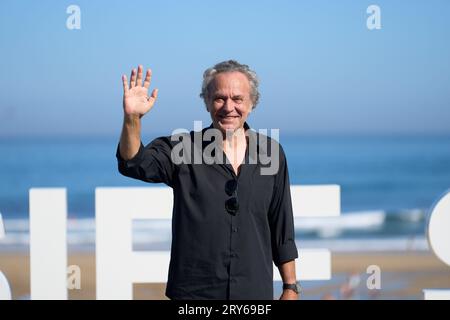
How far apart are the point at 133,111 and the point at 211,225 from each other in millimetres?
525

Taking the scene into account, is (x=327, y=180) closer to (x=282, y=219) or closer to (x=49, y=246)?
(x=49, y=246)

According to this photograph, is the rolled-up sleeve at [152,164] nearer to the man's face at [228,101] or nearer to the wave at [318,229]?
the man's face at [228,101]

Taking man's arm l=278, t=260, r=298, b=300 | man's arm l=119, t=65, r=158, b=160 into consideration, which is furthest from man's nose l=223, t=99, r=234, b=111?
man's arm l=278, t=260, r=298, b=300

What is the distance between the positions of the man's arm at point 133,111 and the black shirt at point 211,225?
40mm

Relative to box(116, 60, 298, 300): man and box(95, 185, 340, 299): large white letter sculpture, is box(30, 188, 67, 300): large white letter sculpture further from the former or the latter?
box(116, 60, 298, 300): man

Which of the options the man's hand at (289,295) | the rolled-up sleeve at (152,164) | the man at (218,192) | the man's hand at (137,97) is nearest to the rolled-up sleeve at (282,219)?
the man at (218,192)

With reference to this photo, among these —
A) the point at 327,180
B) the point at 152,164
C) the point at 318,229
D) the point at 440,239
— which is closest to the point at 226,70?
the point at 152,164

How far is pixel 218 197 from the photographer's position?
3102 mm

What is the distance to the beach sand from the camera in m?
9.52
